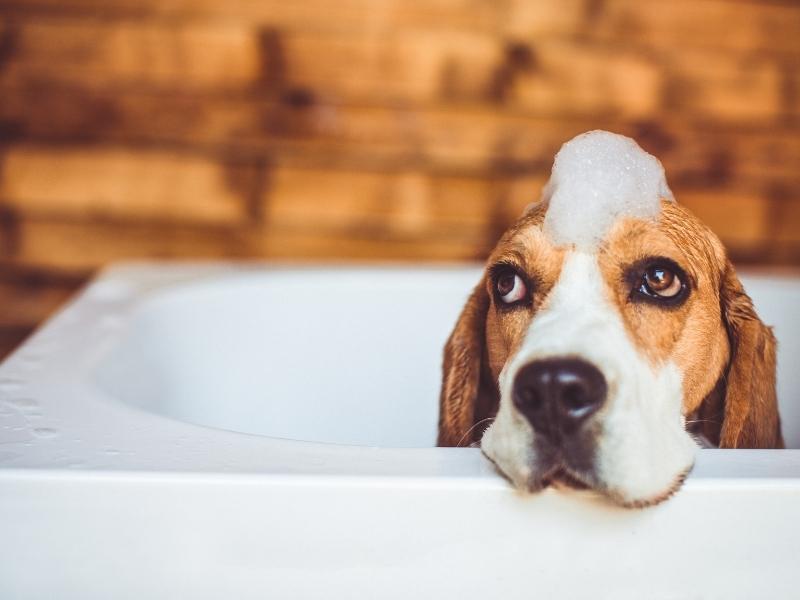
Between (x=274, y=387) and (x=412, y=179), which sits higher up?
(x=412, y=179)

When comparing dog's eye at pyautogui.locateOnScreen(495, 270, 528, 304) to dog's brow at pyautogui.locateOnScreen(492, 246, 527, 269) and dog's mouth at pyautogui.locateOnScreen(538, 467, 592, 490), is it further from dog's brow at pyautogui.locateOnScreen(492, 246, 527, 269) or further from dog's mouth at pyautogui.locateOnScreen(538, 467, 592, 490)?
dog's mouth at pyautogui.locateOnScreen(538, 467, 592, 490)

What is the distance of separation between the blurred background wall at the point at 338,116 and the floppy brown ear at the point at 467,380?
1.22 m

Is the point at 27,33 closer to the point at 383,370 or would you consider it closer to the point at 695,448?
the point at 383,370

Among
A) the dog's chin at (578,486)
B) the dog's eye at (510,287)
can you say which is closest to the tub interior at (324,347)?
the dog's eye at (510,287)

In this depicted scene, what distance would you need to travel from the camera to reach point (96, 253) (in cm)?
264

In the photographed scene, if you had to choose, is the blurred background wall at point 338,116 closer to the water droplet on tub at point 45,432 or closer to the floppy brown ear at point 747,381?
the floppy brown ear at point 747,381

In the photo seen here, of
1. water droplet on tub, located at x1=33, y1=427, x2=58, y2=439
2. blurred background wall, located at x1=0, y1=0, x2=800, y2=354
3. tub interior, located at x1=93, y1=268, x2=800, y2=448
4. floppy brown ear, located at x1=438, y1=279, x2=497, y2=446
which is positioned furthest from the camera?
blurred background wall, located at x1=0, y1=0, x2=800, y2=354

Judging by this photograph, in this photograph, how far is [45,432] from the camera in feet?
3.82

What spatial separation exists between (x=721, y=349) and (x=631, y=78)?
1.50m

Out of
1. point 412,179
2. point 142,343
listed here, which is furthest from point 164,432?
point 412,179

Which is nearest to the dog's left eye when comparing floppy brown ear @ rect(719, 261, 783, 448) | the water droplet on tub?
floppy brown ear @ rect(719, 261, 783, 448)

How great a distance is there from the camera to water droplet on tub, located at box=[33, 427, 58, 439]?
3.78 feet

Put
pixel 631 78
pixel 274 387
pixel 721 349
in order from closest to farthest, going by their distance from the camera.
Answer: pixel 721 349
pixel 274 387
pixel 631 78

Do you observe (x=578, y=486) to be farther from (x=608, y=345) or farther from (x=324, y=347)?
(x=324, y=347)
